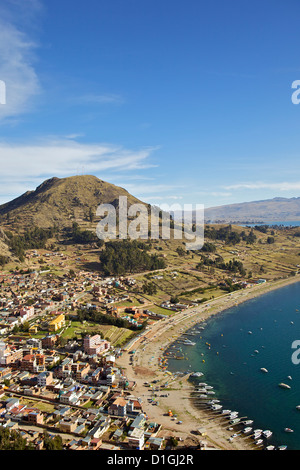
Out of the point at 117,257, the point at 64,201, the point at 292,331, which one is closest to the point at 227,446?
the point at 292,331

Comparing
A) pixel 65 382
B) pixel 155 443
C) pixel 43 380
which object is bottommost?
pixel 155 443

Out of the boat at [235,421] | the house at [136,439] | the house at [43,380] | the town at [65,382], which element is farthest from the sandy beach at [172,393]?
the house at [43,380]

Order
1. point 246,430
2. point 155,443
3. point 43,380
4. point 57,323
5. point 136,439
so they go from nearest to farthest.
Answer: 1. point 136,439
2. point 155,443
3. point 246,430
4. point 43,380
5. point 57,323

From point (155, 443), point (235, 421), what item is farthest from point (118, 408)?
point (235, 421)

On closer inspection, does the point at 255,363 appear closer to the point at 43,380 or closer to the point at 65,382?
the point at 65,382

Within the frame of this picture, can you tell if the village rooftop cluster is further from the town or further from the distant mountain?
the distant mountain

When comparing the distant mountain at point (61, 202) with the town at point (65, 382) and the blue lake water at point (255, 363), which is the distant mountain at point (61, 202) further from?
the blue lake water at point (255, 363)

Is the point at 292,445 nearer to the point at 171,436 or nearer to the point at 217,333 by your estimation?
the point at 171,436

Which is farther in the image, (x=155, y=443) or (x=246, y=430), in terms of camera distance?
(x=246, y=430)
